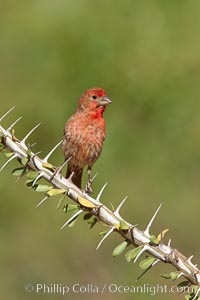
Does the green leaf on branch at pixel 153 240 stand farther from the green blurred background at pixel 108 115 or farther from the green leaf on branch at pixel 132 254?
the green blurred background at pixel 108 115

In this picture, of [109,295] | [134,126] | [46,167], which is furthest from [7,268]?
[46,167]

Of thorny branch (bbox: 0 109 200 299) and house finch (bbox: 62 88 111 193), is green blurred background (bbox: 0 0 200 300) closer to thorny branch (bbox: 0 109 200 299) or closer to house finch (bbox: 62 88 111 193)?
house finch (bbox: 62 88 111 193)

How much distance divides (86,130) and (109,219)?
196cm

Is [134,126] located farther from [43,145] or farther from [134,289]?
[134,289]

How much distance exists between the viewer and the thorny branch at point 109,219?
3.40 metres

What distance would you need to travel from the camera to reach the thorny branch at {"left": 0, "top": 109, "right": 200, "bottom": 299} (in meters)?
3.40

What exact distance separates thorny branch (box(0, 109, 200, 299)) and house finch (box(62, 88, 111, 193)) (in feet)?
5.83

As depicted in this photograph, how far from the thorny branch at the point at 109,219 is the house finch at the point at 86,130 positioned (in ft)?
5.83

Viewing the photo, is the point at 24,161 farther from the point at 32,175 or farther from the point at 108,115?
the point at 108,115

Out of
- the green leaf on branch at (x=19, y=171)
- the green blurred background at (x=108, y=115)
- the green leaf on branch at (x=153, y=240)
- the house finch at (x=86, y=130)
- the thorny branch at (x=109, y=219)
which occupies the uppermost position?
the green blurred background at (x=108, y=115)

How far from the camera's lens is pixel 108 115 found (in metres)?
10.0

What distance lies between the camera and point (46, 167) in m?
3.53

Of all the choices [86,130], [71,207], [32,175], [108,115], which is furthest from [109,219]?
[108,115]

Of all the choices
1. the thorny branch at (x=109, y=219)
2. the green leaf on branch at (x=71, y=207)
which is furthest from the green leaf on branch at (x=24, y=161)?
the green leaf on branch at (x=71, y=207)
